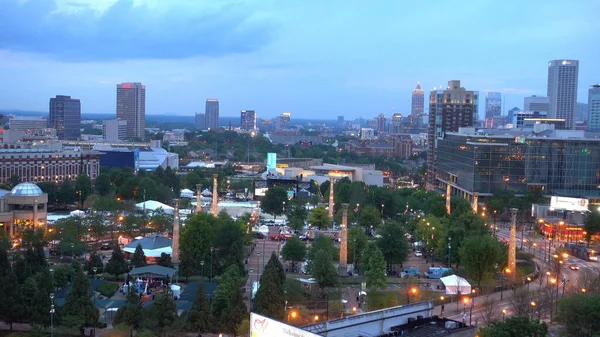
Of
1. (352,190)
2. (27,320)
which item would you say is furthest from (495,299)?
(352,190)

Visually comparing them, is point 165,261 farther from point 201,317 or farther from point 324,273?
point 201,317

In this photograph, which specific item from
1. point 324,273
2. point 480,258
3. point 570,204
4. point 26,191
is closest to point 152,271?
point 324,273

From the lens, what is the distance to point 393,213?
Answer: 1843 inches

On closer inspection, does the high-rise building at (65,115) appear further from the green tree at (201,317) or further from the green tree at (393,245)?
the green tree at (201,317)

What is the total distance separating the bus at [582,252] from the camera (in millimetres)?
33719

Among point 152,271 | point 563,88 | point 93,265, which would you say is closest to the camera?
point 152,271

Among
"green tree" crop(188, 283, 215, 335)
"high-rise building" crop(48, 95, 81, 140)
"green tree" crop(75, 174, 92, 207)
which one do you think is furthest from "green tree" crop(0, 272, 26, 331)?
"high-rise building" crop(48, 95, 81, 140)

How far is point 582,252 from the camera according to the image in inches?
1351

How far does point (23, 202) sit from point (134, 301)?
17.0 m

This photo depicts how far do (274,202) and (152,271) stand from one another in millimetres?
21081

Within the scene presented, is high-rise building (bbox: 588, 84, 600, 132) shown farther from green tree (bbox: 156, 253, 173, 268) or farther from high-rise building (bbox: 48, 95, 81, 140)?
green tree (bbox: 156, 253, 173, 268)

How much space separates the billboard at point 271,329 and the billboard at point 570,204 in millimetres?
35419

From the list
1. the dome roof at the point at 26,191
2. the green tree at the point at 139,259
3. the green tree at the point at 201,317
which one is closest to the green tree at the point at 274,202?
the dome roof at the point at 26,191

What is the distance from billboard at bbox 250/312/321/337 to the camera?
9.97 metres
